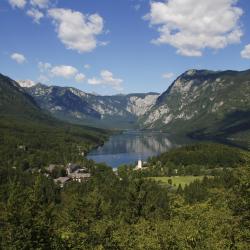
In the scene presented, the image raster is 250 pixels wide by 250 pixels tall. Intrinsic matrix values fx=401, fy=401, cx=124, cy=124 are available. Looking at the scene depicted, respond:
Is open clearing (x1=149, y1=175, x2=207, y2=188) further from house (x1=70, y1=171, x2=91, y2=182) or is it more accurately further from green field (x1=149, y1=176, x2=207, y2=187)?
house (x1=70, y1=171, x2=91, y2=182)

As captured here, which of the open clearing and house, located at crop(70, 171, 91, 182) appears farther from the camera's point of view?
house, located at crop(70, 171, 91, 182)

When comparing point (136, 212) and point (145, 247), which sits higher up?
point (145, 247)

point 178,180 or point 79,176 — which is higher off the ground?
point 79,176

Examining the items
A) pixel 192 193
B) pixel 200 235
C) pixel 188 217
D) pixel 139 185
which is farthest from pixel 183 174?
pixel 200 235

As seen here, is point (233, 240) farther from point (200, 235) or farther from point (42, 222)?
point (42, 222)

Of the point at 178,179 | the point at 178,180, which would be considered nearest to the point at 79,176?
the point at 178,179

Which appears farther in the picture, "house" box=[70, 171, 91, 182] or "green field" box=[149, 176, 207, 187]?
"house" box=[70, 171, 91, 182]

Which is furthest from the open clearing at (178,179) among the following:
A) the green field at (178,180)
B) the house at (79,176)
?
the house at (79,176)

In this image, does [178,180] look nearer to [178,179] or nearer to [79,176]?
[178,179]

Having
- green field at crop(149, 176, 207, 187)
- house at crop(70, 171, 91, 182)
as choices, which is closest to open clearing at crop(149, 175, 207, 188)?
green field at crop(149, 176, 207, 187)

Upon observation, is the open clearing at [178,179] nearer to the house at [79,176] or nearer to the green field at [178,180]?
the green field at [178,180]

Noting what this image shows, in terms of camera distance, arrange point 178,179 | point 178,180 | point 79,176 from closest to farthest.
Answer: point 178,180, point 178,179, point 79,176
